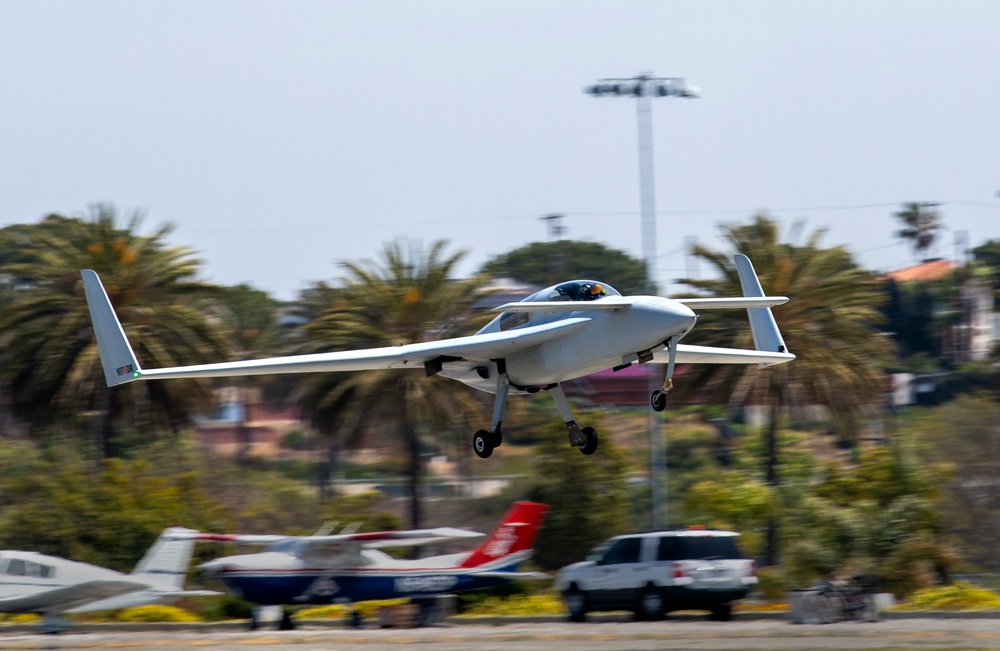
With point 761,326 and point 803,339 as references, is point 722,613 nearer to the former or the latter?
point 761,326

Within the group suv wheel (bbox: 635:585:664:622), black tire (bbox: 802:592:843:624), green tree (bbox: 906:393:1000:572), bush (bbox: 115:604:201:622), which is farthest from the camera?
green tree (bbox: 906:393:1000:572)

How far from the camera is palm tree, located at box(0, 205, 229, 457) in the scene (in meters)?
39.1

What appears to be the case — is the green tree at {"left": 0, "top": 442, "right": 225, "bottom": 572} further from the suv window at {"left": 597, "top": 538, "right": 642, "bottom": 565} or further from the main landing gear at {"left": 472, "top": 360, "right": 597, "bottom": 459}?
the main landing gear at {"left": 472, "top": 360, "right": 597, "bottom": 459}

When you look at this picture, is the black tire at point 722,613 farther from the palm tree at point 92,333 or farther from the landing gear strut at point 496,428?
the palm tree at point 92,333

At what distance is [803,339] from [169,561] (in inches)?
801

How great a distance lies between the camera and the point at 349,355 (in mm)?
23953

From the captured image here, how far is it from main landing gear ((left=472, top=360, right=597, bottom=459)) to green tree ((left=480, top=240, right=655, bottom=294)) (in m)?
80.5

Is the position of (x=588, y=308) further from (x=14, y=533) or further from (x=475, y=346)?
(x=14, y=533)

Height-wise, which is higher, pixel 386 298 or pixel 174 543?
pixel 386 298

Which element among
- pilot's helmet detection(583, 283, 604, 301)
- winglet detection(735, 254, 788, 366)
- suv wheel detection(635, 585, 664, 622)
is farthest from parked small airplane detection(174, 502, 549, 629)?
pilot's helmet detection(583, 283, 604, 301)

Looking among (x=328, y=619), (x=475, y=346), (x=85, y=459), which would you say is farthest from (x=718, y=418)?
(x=475, y=346)

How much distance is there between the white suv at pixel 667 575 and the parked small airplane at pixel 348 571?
1.98m

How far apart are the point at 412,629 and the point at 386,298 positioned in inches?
530

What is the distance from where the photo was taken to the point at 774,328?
2609 cm
